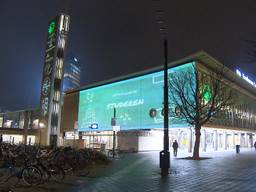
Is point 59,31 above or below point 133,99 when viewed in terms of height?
above

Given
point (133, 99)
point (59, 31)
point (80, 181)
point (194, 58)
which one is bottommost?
point (80, 181)

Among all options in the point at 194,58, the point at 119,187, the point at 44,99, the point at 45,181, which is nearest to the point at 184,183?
the point at 119,187

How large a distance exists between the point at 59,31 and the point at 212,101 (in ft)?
122

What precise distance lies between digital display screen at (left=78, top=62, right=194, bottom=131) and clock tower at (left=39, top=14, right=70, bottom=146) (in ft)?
25.4

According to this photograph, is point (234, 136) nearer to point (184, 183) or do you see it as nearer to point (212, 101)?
point (212, 101)

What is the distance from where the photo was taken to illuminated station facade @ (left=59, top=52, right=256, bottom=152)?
48.7 meters

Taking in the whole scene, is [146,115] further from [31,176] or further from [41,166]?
[31,176]

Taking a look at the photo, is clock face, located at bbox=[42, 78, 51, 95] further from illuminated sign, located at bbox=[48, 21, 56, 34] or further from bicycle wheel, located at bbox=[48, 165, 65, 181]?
bicycle wheel, located at bbox=[48, 165, 65, 181]

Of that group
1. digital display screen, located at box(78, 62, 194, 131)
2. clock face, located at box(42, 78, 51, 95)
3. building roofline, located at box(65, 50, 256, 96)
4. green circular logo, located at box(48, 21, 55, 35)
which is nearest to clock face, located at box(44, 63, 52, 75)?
clock face, located at box(42, 78, 51, 95)

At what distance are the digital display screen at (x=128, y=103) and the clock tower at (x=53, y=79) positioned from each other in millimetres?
7750

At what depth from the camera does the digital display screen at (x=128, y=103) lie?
174ft

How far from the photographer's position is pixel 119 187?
1154cm

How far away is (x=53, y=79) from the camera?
57375 mm

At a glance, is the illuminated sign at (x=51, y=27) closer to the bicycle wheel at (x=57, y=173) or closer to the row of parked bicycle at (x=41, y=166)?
the row of parked bicycle at (x=41, y=166)
